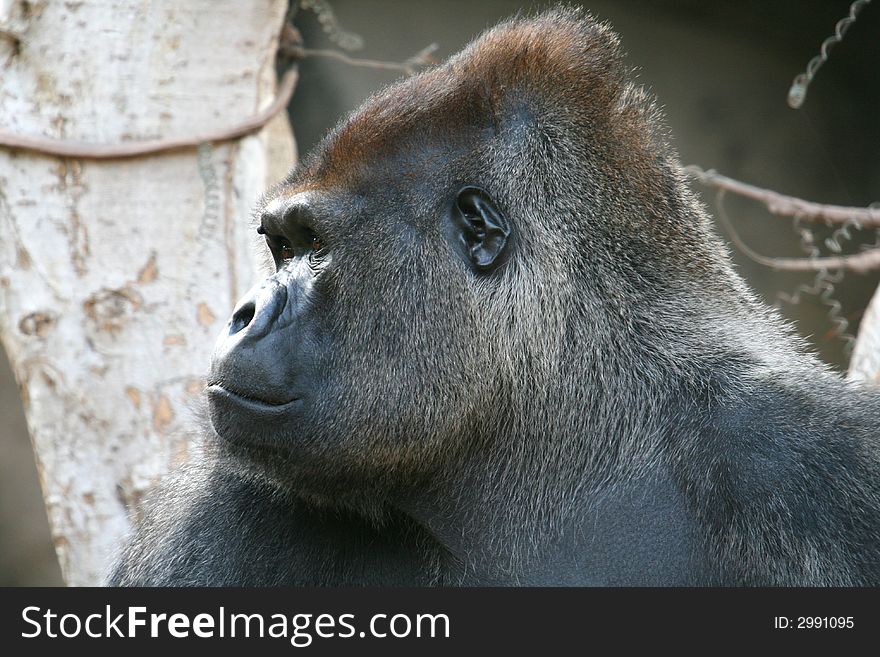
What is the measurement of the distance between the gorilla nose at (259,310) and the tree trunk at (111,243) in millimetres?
1296

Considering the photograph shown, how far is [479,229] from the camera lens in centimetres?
256

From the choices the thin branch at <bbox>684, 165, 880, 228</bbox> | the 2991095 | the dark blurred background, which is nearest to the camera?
the 2991095

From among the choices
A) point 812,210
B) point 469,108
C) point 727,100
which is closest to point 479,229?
point 469,108

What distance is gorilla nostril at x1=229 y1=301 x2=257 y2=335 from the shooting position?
2.52m

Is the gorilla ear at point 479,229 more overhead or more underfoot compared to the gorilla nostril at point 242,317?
more overhead

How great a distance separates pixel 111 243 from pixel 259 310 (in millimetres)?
1537

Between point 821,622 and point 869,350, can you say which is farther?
point 869,350

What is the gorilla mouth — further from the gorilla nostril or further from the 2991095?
the 2991095

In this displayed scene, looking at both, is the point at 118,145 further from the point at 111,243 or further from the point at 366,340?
the point at 366,340

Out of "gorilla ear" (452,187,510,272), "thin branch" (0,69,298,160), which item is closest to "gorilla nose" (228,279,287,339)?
"gorilla ear" (452,187,510,272)

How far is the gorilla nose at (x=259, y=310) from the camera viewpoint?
2.46 m

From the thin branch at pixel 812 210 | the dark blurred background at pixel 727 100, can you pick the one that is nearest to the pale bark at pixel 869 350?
the thin branch at pixel 812 210

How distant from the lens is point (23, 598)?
8.79 feet

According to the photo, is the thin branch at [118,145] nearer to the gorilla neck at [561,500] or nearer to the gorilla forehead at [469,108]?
the gorilla forehead at [469,108]
